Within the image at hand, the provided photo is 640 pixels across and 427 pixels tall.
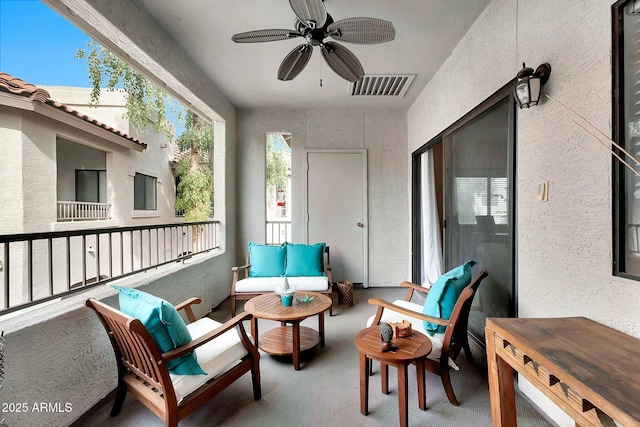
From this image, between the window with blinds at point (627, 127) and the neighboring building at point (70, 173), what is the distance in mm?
2896

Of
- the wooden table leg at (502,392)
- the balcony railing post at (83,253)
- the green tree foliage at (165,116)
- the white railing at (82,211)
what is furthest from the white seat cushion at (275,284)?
the white railing at (82,211)

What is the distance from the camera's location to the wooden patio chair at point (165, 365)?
1.27 m

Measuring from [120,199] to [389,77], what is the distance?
5.39 meters

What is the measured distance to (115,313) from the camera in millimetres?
1313

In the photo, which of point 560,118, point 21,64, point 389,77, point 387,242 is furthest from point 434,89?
point 21,64

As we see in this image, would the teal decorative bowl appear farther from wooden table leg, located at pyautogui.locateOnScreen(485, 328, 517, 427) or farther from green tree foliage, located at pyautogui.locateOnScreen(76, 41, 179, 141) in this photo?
green tree foliage, located at pyautogui.locateOnScreen(76, 41, 179, 141)

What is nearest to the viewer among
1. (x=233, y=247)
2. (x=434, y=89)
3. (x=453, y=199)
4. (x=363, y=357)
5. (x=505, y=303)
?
(x=363, y=357)

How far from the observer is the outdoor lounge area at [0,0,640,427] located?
1.15 metres

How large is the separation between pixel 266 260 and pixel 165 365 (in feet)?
6.99

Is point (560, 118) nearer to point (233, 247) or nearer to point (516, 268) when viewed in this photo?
point (516, 268)

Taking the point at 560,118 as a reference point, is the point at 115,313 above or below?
below

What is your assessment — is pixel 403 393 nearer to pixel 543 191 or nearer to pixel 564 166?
pixel 543 191

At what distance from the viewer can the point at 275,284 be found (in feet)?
10.2

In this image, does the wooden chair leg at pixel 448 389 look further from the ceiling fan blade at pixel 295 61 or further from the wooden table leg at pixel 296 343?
the ceiling fan blade at pixel 295 61
